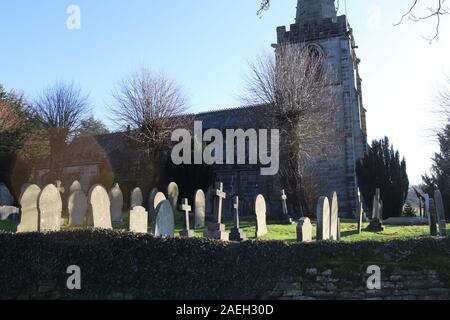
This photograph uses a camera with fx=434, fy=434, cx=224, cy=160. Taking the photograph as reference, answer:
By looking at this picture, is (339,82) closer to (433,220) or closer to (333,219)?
(433,220)

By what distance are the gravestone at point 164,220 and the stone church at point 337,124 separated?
42.3ft

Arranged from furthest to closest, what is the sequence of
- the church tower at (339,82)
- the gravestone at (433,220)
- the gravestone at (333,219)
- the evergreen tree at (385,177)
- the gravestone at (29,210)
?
1. the church tower at (339,82)
2. the evergreen tree at (385,177)
3. the gravestone at (433,220)
4. the gravestone at (29,210)
5. the gravestone at (333,219)

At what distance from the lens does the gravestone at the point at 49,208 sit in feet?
34.9

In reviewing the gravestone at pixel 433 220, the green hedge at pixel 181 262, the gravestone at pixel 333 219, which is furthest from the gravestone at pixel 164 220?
the gravestone at pixel 433 220

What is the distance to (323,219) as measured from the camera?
995 cm

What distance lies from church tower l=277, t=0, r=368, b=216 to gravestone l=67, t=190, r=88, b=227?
46.9ft

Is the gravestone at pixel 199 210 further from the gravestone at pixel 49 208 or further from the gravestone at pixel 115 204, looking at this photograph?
the gravestone at pixel 49 208

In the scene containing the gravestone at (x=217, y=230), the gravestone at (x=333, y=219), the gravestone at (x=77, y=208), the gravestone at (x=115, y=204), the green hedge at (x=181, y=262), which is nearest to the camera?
the green hedge at (x=181, y=262)

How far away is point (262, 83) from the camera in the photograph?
2261 cm

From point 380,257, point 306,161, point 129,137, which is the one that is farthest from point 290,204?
point 380,257

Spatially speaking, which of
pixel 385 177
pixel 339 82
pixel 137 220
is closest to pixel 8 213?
pixel 137 220

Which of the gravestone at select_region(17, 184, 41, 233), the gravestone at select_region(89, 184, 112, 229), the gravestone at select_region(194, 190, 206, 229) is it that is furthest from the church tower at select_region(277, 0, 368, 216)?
the gravestone at select_region(17, 184, 41, 233)

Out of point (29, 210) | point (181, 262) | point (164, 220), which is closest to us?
point (181, 262)

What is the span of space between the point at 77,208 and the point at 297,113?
1139 centimetres
